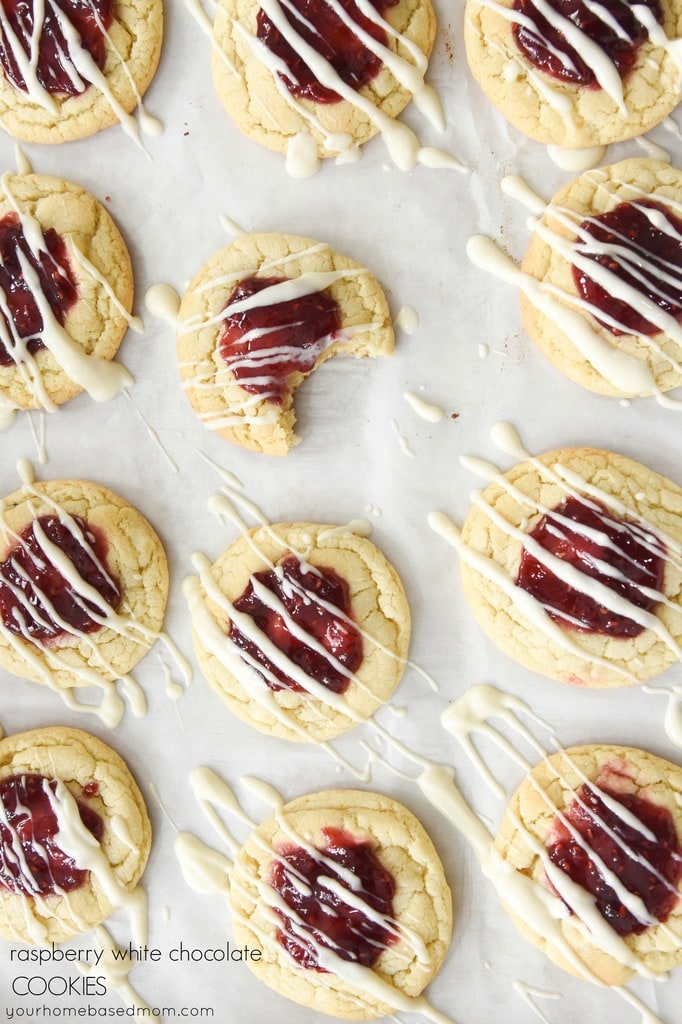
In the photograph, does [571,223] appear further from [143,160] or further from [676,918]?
[676,918]

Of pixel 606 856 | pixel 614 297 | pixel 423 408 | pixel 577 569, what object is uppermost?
pixel 614 297

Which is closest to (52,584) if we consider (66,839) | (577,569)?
(66,839)

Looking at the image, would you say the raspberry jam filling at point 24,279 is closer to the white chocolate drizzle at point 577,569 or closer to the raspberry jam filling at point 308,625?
the raspberry jam filling at point 308,625

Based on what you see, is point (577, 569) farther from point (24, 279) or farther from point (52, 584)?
point (24, 279)

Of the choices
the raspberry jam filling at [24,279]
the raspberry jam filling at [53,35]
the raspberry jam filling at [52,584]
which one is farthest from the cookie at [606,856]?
the raspberry jam filling at [53,35]

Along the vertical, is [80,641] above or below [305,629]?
below

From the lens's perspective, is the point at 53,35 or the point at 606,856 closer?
the point at 606,856

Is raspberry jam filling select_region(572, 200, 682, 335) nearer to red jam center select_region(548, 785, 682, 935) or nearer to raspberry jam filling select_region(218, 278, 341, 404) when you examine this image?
raspberry jam filling select_region(218, 278, 341, 404)
